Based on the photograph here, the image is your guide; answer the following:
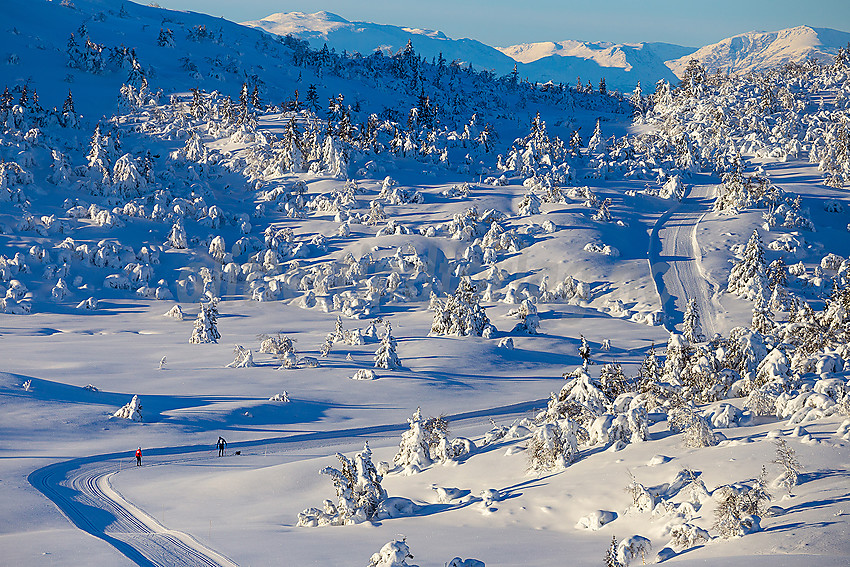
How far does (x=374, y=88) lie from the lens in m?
129

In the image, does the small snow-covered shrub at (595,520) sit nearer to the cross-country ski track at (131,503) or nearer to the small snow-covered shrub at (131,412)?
the cross-country ski track at (131,503)

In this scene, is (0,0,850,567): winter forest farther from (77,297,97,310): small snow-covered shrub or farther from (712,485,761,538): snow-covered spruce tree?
(77,297,97,310): small snow-covered shrub

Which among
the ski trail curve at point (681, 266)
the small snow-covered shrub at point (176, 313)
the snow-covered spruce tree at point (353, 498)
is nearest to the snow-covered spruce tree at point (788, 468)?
the snow-covered spruce tree at point (353, 498)

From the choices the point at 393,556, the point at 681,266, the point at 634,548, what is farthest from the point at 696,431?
the point at 681,266

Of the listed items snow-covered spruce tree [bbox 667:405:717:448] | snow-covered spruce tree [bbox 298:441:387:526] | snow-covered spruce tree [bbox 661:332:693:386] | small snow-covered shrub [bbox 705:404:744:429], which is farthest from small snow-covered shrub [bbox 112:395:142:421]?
small snow-covered shrub [bbox 705:404:744:429]

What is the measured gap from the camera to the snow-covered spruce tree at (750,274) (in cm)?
6069

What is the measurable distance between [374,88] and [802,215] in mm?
74056

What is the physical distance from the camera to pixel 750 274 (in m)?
62.2

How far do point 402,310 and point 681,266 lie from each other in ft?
85.8

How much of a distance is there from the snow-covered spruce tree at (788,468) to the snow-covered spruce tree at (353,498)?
1076cm

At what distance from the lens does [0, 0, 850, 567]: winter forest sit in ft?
66.7

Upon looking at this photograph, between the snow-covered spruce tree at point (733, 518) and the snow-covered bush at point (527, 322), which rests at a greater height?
the snow-covered spruce tree at point (733, 518)

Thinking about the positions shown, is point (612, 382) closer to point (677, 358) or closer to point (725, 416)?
point (677, 358)

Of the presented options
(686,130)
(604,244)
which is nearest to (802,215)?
(604,244)
